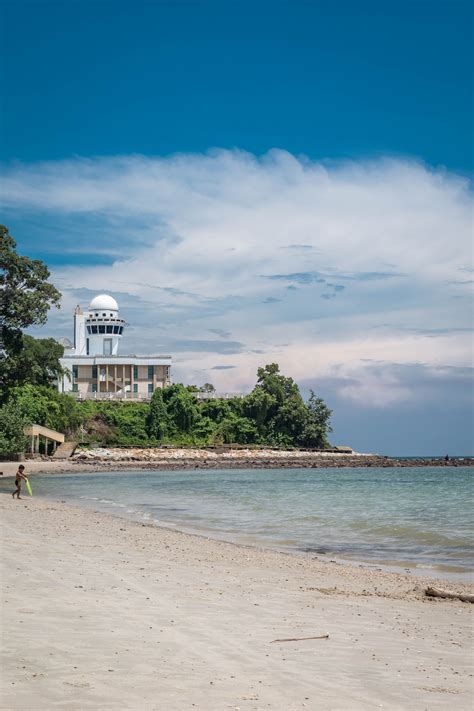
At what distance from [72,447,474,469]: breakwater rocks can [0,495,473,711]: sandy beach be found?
49863mm

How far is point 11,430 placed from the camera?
5344 centimetres

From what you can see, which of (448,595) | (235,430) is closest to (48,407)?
(235,430)

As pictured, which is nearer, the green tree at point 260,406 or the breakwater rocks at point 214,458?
the breakwater rocks at point 214,458

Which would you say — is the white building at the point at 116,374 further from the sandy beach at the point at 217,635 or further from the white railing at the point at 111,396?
the sandy beach at the point at 217,635

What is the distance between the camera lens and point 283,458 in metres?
78.3

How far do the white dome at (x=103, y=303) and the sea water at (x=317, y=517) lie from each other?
57.7 meters

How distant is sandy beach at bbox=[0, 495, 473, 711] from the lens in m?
5.41

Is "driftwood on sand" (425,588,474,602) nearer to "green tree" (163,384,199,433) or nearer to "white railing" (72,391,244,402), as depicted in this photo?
"green tree" (163,384,199,433)

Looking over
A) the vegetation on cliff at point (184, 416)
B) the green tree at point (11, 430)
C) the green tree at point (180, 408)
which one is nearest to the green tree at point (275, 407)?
the vegetation on cliff at point (184, 416)

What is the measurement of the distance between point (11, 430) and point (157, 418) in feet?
85.7

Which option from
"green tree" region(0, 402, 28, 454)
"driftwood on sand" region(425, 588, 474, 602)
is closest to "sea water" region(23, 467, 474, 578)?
"driftwood on sand" region(425, 588, 474, 602)

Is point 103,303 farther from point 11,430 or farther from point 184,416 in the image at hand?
point 11,430

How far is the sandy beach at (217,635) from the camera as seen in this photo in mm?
5414

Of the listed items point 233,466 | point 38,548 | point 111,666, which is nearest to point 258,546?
point 38,548
